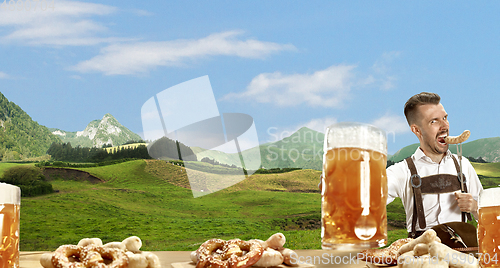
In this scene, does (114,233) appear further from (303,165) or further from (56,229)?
(303,165)

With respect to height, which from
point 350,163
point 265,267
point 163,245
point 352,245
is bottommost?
point 163,245

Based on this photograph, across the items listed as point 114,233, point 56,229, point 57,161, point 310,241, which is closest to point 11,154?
point 57,161

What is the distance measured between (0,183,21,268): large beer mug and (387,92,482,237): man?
121 inches

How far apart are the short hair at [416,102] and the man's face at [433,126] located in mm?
41

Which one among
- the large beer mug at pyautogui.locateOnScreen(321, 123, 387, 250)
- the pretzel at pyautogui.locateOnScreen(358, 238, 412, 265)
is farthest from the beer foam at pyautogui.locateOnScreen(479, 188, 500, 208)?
the pretzel at pyautogui.locateOnScreen(358, 238, 412, 265)

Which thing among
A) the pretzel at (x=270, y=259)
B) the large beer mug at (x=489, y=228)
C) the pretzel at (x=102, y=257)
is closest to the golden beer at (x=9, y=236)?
the pretzel at (x=102, y=257)

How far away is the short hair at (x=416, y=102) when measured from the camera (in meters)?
3.81

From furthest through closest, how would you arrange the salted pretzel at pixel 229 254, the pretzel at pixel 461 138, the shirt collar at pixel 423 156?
the shirt collar at pixel 423 156, the pretzel at pixel 461 138, the salted pretzel at pixel 229 254

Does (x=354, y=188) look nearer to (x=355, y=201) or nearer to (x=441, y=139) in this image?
(x=355, y=201)

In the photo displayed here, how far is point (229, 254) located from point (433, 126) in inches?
103

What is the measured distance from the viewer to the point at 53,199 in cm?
2252

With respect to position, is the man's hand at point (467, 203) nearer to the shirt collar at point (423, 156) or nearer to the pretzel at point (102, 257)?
the shirt collar at point (423, 156)

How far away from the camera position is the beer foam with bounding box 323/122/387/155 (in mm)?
1772

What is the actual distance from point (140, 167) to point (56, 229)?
7016 millimetres
